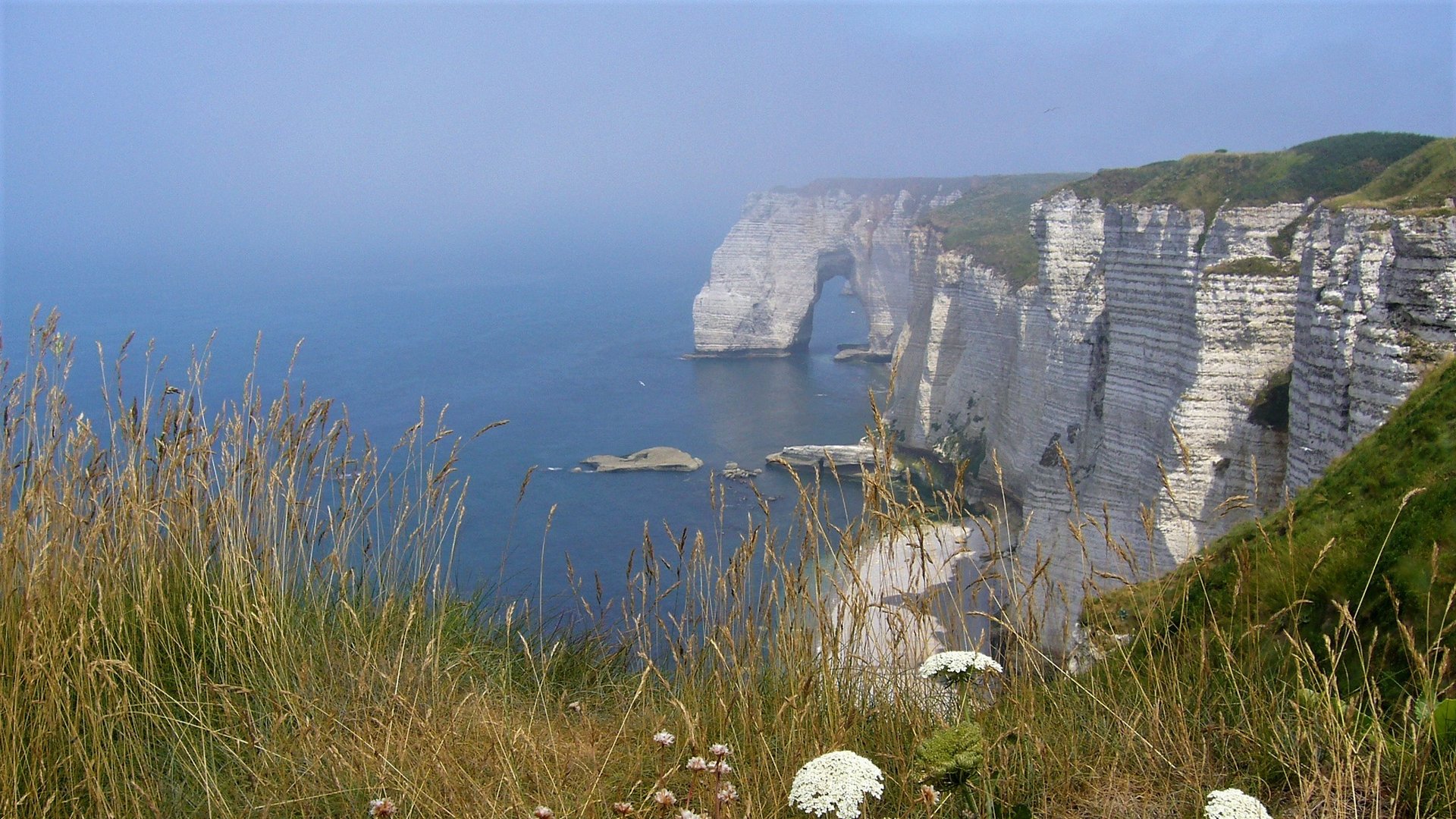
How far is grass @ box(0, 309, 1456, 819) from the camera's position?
2457 millimetres

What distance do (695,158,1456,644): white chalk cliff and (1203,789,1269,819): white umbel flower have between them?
0.72 meters

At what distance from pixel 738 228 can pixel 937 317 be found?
28.7m

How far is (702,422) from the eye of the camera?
45.3 m

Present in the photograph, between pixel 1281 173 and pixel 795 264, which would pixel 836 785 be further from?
pixel 795 264

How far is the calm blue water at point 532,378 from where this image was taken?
31.0 metres

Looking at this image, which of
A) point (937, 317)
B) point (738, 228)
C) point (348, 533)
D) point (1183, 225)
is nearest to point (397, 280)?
point (738, 228)

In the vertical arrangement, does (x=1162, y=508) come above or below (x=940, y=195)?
below

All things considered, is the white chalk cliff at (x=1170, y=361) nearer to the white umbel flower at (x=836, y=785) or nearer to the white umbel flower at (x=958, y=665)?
the white umbel flower at (x=958, y=665)

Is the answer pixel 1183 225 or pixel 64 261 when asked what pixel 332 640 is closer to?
pixel 1183 225

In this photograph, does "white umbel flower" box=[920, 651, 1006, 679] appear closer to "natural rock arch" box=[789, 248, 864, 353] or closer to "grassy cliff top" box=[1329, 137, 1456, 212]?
"grassy cliff top" box=[1329, 137, 1456, 212]

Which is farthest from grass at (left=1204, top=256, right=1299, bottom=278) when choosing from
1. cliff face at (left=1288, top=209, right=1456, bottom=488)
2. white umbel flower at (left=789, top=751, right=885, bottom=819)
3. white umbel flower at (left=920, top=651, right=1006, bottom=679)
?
white umbel flower at (left=789, top=751, right=885, bottom=819)

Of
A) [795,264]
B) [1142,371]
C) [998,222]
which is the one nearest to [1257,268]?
[1142,371]

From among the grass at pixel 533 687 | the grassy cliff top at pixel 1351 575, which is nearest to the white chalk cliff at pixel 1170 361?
the grassy cliff top at pixel 1351 575

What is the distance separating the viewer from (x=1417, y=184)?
512 inches
